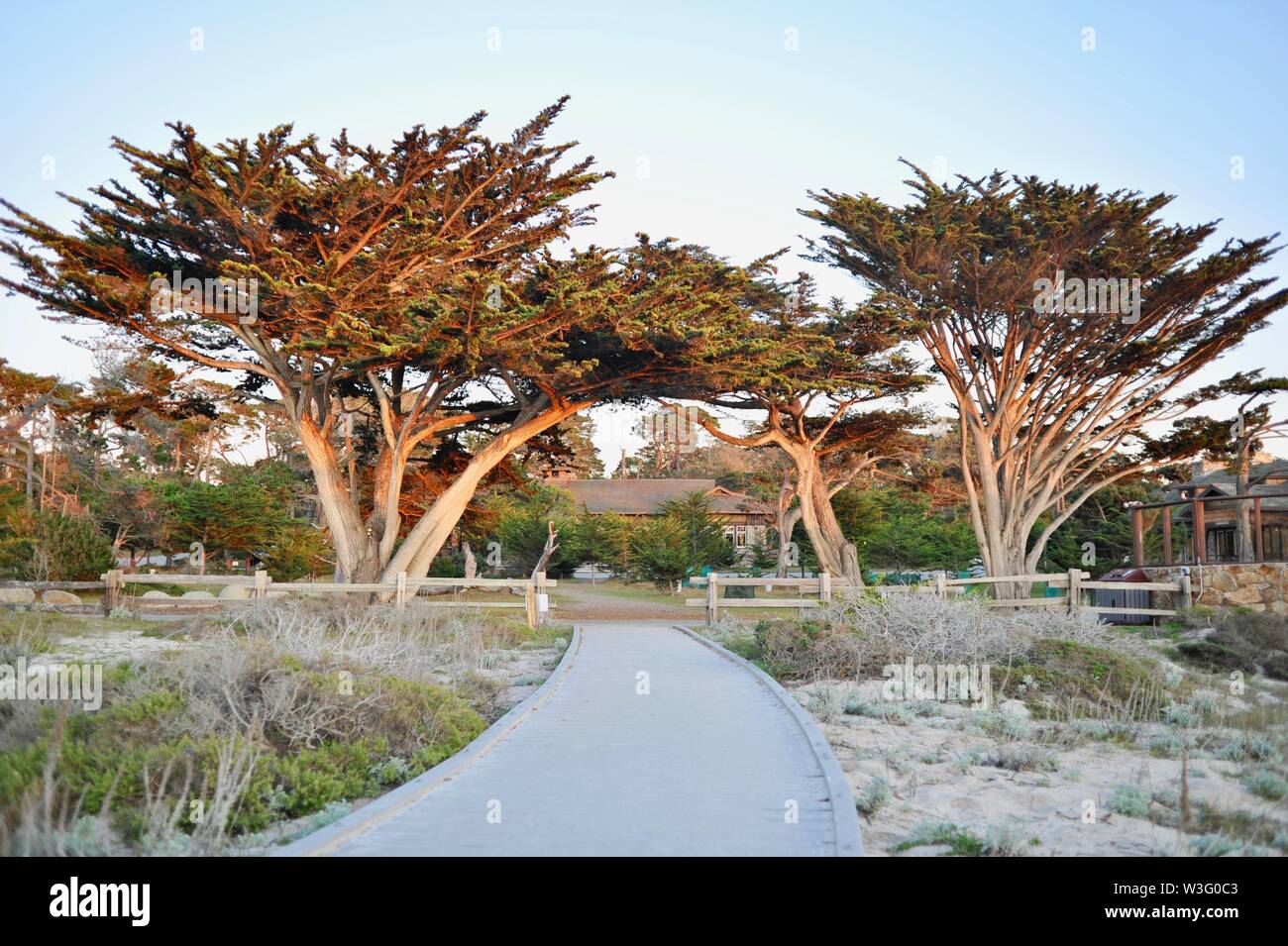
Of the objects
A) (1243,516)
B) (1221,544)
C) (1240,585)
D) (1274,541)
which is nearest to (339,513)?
(1240,585)

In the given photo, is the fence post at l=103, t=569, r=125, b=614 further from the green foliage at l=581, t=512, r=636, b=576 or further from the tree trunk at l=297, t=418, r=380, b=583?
the green foliage at l=581, t=512, r=636, b=576

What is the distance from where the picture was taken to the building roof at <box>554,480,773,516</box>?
181ft

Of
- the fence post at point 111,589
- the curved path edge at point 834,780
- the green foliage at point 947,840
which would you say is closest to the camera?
the curved path edge at point 834,780

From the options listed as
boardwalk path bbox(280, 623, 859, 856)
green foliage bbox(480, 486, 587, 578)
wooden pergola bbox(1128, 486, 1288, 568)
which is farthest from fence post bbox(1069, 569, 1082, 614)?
green foliage bbox(480, 486, 587, 578)

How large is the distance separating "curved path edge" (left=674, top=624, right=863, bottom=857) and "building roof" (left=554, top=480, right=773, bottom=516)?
42615 mm

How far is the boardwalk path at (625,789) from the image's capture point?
5117 mm

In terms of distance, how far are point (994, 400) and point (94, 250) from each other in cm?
2183

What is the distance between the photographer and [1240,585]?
23828mm

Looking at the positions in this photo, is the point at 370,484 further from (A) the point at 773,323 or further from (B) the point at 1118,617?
(B) the point at 1118,617

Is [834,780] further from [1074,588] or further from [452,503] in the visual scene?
[452,503]

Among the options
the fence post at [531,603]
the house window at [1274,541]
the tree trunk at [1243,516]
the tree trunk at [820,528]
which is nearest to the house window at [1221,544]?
the house window at [1274,541]

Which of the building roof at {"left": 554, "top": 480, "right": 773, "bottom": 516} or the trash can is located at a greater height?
the building roof at {"left": 554, "top": 480, "right": 773, "bottom": 516}

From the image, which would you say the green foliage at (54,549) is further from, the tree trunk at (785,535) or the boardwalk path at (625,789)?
A: the tree trunk at (785,535)

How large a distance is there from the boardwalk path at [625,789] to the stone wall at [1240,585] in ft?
62.0
